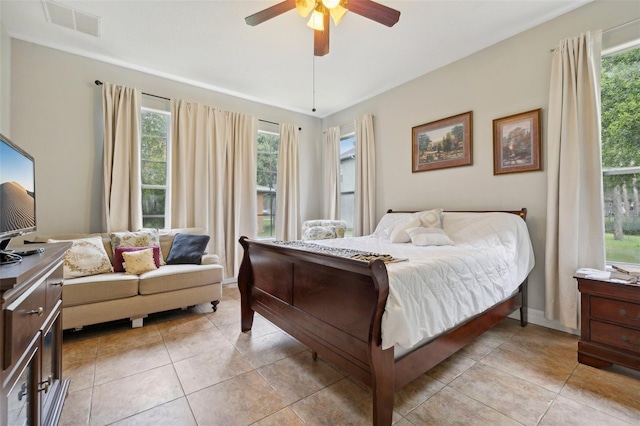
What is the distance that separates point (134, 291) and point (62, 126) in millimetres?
2136

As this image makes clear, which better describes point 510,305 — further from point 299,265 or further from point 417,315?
point 299,265

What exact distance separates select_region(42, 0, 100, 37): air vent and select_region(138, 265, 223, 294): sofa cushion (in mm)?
2498

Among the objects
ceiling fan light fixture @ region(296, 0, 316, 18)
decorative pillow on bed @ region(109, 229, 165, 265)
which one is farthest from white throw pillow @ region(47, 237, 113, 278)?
ceiling fan light fixture @ region(296, 0, 316, 18)

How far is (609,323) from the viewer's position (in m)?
1.90

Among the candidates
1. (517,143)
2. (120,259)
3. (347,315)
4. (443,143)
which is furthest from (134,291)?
(517,143)

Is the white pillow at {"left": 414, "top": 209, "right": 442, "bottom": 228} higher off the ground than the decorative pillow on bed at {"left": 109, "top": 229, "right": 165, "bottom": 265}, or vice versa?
the white pillow at {"left": 414, "top": 209, "right": 442, "bottom": 228}

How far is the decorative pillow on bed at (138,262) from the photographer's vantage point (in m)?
2.83

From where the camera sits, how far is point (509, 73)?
2875 millimetres

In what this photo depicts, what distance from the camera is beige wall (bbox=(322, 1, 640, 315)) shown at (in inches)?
103

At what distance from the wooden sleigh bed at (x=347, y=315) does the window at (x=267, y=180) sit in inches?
93.3

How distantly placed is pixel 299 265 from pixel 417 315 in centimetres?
85

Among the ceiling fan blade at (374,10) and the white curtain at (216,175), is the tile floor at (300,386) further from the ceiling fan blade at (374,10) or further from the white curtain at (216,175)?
Answer: the ceiling fan blade at (374,10)

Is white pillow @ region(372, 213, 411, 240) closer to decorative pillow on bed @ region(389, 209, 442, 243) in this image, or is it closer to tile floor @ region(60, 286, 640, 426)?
decorative pillow on bed @ region(389, 209, 442, 243)

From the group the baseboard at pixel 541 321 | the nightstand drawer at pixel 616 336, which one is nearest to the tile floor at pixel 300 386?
the baseboard at pixel 541 321
